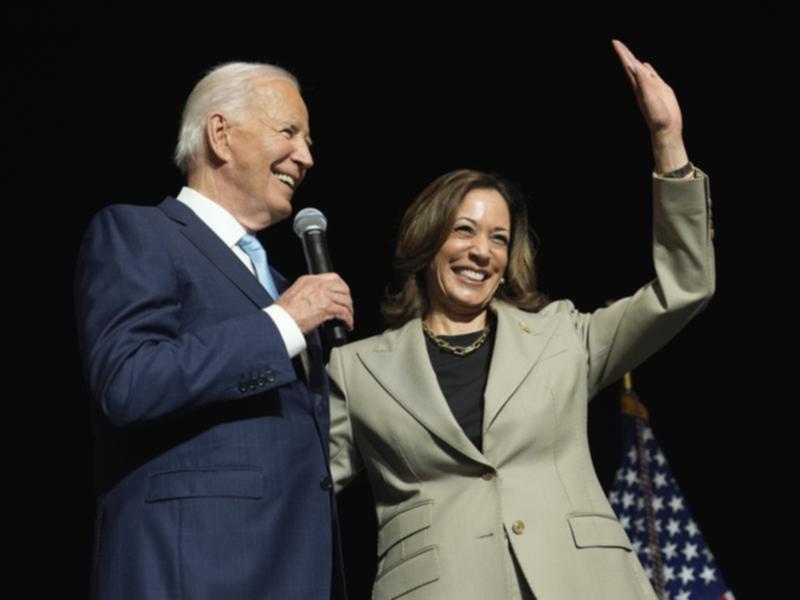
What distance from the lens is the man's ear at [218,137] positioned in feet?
7.54

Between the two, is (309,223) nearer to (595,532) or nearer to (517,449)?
(517,449)

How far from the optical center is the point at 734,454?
388 cm

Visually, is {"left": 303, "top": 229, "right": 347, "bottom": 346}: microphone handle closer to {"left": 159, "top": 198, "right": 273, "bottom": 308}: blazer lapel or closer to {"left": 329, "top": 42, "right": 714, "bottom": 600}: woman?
{"left": 159, "top": 198, "right": 273, "bottom": 308}: blazer lapel

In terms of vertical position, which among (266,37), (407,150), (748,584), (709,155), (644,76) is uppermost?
(266,37)

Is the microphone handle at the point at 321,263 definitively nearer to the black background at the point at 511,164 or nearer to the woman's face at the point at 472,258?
the woman's face at the point at 472,258

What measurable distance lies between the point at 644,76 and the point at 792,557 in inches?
77.7

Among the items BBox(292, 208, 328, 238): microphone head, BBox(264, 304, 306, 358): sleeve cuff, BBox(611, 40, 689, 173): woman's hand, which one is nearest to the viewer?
BBox(264, 304, 306, 358): sleeve cuff

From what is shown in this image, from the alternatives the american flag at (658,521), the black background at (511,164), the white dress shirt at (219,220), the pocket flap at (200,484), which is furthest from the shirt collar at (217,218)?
the american flag at (658,521)

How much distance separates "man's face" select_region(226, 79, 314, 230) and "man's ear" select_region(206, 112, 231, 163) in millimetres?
10

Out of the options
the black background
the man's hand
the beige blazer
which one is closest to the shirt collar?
the man's hand

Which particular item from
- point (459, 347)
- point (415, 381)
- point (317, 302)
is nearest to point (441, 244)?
point (459, 347)

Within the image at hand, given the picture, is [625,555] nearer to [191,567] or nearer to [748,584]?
[191,567]

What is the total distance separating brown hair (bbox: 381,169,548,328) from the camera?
2.86m

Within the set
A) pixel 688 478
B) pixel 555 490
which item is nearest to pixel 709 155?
pixel 688 478
